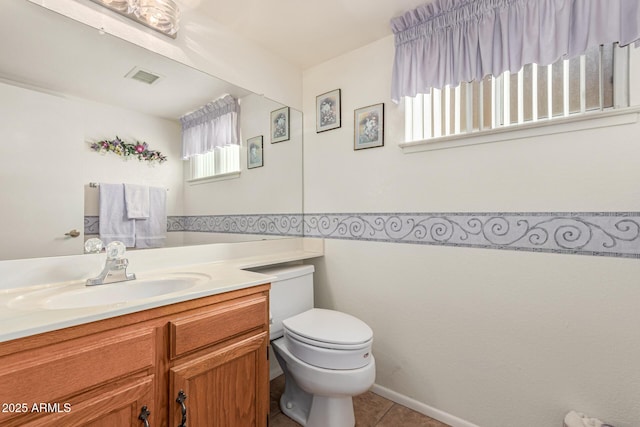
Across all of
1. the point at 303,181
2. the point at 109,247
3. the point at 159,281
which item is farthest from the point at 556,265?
the point at 109,247

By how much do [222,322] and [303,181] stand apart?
131 centimetres

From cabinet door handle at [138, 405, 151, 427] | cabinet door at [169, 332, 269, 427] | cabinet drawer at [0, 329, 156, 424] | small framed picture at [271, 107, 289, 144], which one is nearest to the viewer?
cabinet drawer at [0, 329, 156, 424]

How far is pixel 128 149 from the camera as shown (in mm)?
1349

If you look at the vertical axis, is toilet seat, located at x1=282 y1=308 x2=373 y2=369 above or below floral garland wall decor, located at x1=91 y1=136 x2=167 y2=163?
below

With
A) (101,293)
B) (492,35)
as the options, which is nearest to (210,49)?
(101,293)

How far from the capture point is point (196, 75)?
1567 mm

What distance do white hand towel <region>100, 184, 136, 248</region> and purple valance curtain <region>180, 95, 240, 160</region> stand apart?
0.38 metres

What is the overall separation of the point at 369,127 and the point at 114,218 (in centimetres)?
146

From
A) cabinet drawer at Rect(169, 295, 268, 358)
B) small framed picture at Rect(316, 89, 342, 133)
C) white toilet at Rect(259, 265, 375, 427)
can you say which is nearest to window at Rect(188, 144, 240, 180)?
small framed picture at Rect(316, 89, 342, 133)

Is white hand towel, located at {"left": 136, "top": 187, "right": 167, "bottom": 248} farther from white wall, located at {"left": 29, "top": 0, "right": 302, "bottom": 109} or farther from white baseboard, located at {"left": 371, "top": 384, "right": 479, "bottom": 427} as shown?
white baseboard, located at {"left": 371, "top": 384, "right": 479, "bottom": 427}

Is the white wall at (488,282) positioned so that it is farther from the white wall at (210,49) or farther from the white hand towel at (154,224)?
the white hand towel at (154,224)

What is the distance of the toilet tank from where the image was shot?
65.4 inches

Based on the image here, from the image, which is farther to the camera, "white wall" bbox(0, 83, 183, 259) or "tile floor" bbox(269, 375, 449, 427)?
"tile floor" bbox(269, 375, 449, 427)

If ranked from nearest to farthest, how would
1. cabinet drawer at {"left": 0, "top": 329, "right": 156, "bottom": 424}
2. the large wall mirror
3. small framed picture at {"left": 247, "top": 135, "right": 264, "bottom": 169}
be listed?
cabinet drawer at {"left": 0, "top": 329, "right": 156, "bottom": 424}, the large wall mirror, small framed picture at {"left": 247, "top": 135, "right": 264, "bottom": 169}
